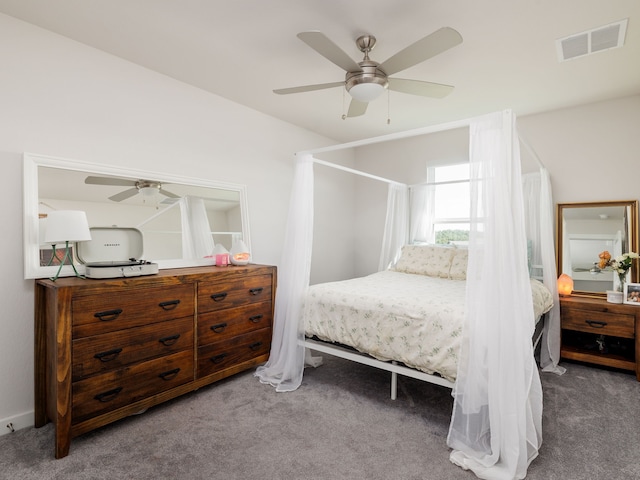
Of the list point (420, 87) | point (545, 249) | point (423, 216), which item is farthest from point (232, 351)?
point (545, 249)

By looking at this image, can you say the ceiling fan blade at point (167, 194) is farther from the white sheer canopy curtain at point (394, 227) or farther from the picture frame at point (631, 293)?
the picture frame at point (631, 293)

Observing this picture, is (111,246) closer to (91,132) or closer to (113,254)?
(113,254)

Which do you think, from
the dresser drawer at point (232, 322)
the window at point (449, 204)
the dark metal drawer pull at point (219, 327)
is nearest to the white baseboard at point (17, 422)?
the dresser drawer at point (232, 322)

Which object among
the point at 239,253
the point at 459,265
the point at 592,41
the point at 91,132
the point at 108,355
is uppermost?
the point at 592,41

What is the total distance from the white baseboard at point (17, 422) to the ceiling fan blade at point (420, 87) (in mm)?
3167

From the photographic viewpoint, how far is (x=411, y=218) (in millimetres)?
4465

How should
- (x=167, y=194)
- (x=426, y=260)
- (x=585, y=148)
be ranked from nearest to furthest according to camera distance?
(x=167, y=194) → (x=585, y=148) → (x=426, y=260)

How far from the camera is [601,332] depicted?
3.04 meters

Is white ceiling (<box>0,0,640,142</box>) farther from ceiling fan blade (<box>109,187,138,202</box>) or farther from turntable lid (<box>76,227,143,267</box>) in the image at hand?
turntable lid (<box>76,227,143,267</box>)

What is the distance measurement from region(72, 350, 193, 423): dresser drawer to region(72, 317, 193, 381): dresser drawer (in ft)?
0.15

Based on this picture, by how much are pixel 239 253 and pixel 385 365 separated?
160 centimetres

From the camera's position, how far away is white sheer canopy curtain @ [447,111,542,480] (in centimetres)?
175

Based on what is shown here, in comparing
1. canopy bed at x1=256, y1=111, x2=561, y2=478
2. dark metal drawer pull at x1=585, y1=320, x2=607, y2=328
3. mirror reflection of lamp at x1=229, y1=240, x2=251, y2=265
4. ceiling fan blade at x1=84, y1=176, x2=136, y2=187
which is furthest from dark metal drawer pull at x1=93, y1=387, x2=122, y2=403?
dark metal drawer pull at x1=585, y1=320, x2=607, y2=328

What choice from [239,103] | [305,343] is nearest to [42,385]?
[305,343]
